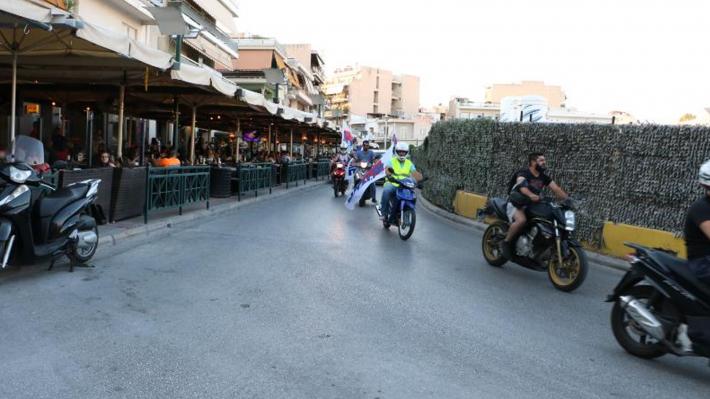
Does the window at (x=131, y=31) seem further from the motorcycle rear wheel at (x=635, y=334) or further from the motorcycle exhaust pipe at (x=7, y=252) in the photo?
the motorcycle rear wheel at (x=635, y=334)

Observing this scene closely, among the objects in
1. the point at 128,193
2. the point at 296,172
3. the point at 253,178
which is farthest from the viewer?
the point at 296,172

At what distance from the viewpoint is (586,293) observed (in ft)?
23.8

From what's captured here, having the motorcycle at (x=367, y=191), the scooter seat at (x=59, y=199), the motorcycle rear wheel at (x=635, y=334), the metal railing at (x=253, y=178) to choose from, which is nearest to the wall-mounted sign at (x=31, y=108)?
the metal railing at (x=253, y=178)

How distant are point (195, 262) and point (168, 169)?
412 centimetres

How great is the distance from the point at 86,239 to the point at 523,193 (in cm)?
529

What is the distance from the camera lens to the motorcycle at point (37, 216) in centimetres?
614

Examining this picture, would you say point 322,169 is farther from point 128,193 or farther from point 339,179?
point 128,193

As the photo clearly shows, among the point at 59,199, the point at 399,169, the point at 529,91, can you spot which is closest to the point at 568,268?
the point at 399,169

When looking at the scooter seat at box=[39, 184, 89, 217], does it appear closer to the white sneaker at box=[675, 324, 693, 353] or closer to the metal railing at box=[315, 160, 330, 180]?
the white sneaker at box=[675, 324, 693, 353]

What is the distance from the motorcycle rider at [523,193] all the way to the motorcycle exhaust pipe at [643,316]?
259 centimetres

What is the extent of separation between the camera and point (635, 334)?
16.6 ft

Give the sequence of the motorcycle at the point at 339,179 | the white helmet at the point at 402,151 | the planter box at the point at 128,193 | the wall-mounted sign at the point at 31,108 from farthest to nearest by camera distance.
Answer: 1. the motorcycle at the point at 339,179
2. the wall-mounted sign at the point at 31,108
3. the white helmet at the point at 402,151
4. the planter box at the point at 128,193

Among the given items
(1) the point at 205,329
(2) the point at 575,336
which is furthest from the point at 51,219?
(2) the point at 575,336

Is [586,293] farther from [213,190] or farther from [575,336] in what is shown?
[213,190]
